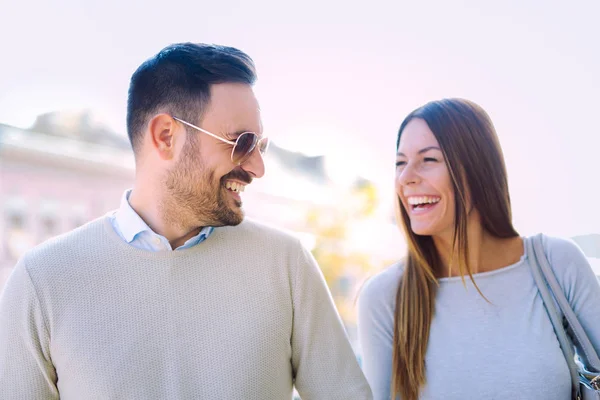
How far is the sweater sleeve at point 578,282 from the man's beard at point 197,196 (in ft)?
2.81

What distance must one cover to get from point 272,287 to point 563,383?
0.76m

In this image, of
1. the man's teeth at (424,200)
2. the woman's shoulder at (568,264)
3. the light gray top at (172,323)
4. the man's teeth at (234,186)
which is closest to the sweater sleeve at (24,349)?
the light gray top at (172,323)

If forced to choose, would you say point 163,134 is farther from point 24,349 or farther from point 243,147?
point 24,349

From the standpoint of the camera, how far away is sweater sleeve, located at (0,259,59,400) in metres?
1.14

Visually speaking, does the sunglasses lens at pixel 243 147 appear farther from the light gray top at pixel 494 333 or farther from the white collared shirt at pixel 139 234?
the light gray top at pixel 494 333

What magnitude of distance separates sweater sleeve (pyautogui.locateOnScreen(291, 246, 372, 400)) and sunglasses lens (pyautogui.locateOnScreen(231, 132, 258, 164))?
286 millimetres

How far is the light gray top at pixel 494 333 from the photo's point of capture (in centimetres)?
139

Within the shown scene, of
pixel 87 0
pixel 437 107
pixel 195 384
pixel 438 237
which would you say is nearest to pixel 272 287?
pixel 195 384

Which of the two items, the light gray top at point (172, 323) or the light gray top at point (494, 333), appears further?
the light gray top at point (494, 333)

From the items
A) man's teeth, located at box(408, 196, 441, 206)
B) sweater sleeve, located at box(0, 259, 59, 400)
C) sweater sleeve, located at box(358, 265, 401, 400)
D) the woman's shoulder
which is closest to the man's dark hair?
sweater sleeve, located at box(0, 259, 59, 400)

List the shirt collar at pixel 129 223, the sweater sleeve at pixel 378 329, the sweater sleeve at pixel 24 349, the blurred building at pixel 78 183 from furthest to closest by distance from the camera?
1. the blurred building at pixel 78 183
2. the sweater sleeve at pixel 378 329
3. the shirt collar at pixel 129 223
4. the sweater sleeve at pixel 24 349

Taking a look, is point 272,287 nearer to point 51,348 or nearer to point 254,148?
point 254,148

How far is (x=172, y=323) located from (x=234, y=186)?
1.12 ft

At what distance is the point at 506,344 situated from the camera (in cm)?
143
